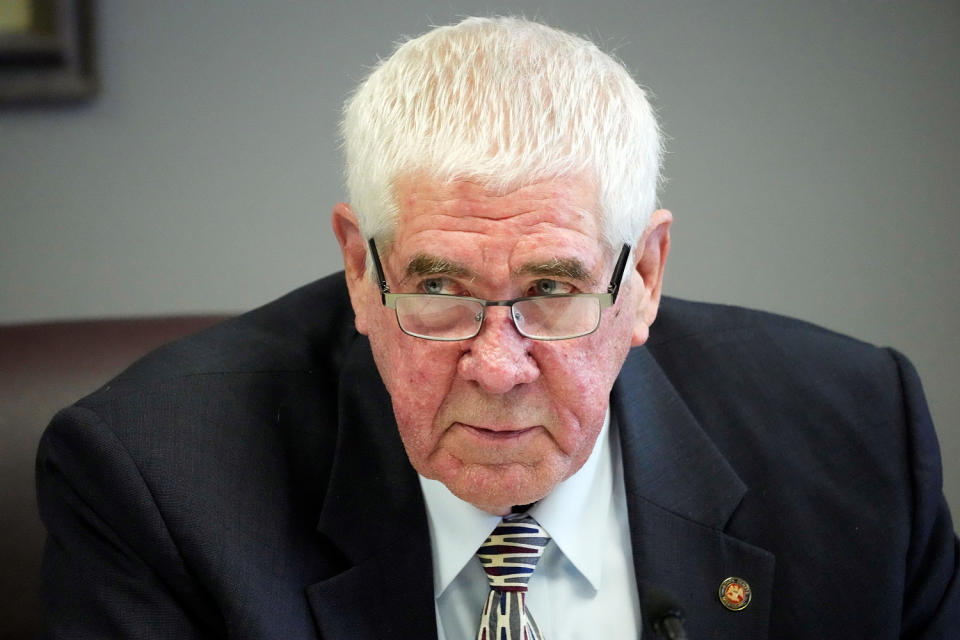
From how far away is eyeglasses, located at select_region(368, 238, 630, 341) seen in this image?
136 cm

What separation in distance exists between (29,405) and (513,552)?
91 centimetres

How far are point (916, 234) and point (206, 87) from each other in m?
1.77

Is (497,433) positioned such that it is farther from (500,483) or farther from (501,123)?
(501,123)

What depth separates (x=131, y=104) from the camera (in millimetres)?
2383

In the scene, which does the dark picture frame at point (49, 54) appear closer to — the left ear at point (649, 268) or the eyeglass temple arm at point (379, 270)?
the eyeglass temple arm at point (379, 270)

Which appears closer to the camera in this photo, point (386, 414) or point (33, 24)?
point (386, 414)

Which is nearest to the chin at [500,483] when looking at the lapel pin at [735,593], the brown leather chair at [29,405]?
the lapel pin at [735,593]

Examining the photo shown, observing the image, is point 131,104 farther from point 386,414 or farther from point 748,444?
point 748,444

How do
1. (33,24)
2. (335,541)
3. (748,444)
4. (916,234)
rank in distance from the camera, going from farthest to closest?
(916,234), (33,24), (748,444), (335,541)

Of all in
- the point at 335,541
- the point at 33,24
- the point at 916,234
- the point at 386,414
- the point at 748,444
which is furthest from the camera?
the point at 916,234

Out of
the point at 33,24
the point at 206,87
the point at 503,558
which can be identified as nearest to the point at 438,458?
the point at 503,558

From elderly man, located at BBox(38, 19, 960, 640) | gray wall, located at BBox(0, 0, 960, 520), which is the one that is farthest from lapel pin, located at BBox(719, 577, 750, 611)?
gray wall, located at BBox(0, 0, 960, 520)

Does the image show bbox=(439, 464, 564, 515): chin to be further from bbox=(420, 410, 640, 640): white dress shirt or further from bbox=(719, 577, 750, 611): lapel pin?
bbox=(719, 577, 750, 611): lapel pin

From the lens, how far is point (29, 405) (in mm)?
1824
